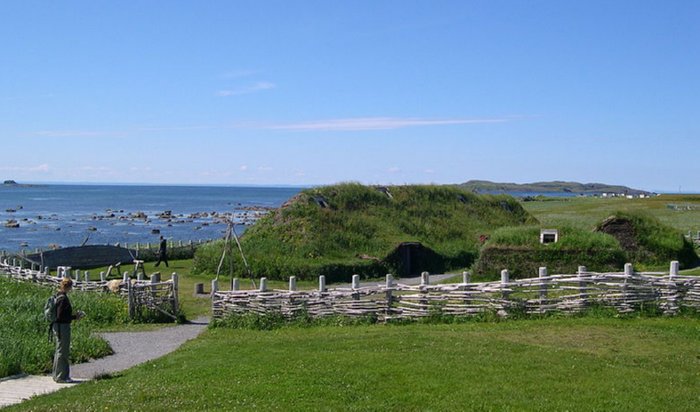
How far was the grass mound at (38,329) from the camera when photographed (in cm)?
1570

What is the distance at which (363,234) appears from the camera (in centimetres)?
4088

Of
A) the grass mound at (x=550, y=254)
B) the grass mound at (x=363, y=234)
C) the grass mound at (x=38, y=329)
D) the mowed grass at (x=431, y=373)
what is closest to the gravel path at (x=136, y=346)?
the grass mound at (x=38, y=329)

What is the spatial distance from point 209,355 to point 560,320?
356 inches

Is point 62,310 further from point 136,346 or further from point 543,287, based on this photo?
point 543,287

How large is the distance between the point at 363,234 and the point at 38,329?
76.2 ft

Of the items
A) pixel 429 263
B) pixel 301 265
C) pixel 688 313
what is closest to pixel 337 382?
pixel 688 313

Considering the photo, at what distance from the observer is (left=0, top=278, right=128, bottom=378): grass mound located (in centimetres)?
1570

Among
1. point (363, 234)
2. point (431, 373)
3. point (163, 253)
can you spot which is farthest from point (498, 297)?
point (163, 253)

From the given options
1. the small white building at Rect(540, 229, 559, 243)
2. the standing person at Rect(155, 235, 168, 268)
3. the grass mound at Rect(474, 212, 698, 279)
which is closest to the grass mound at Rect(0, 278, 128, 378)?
the standing person at Rect(155, 235, 168, 268)

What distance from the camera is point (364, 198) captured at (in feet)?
149

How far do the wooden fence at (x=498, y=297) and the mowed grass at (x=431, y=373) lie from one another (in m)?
1.30

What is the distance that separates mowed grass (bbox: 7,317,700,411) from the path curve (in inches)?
32.7

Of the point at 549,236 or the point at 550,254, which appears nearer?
the point at 550,254

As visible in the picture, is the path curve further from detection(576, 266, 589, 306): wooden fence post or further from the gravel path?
detection(576, 266, 589, 306): wooden fence post
